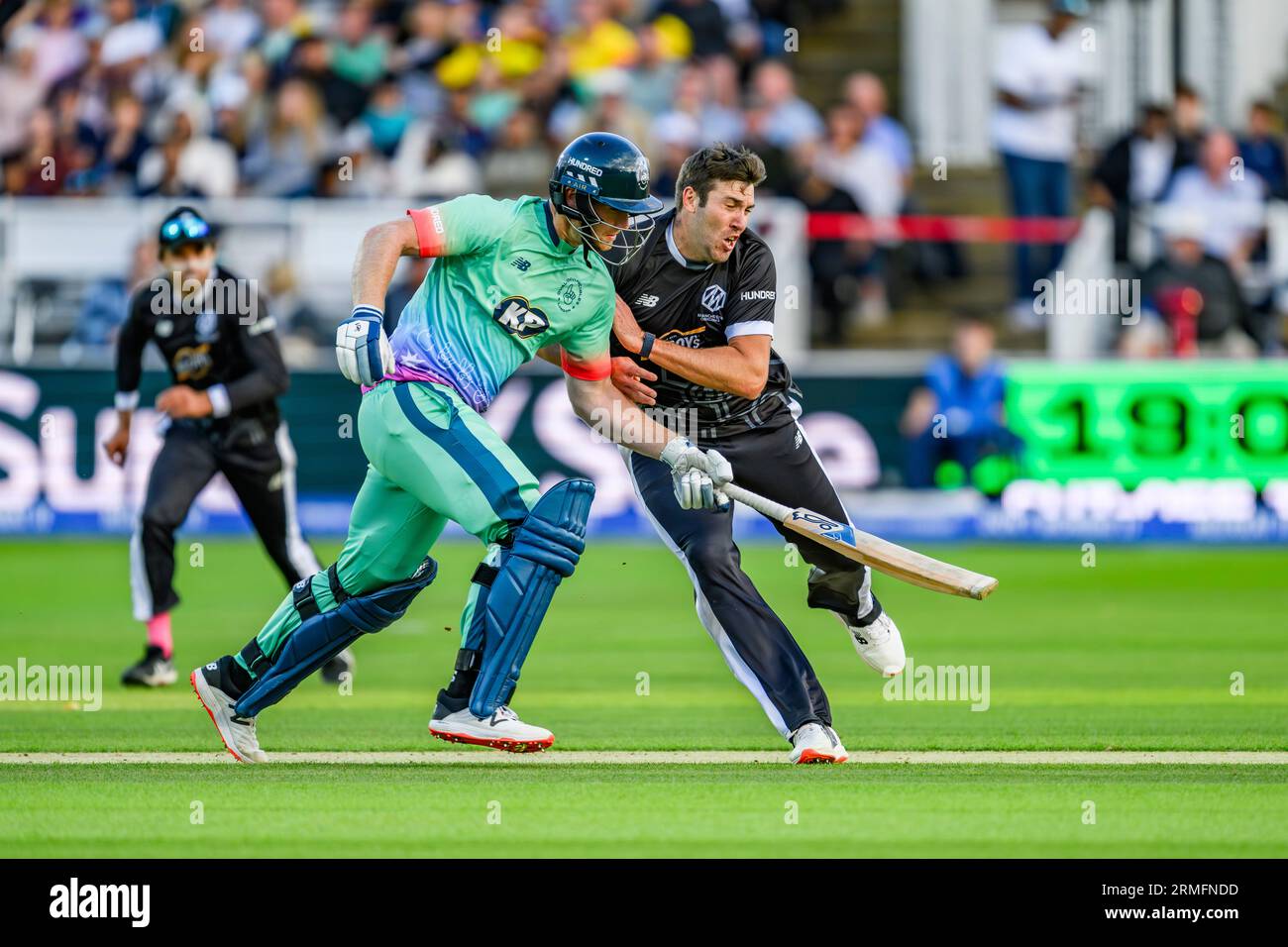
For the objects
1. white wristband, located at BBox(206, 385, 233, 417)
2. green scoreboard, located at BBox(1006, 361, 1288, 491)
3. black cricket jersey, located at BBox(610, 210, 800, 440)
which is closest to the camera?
black cricket jersey, located at BBox(610, 210, 800, 440)

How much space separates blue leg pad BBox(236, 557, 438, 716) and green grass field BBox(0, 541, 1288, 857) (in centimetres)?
35

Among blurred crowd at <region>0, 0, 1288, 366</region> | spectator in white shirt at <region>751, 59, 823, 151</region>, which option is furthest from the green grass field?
spectator in white shirt at <region>751, 59, 823, 151</region>

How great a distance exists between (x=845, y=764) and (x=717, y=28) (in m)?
14.9

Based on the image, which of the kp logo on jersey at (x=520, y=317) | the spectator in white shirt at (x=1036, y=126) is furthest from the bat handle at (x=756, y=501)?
the spectator in white shirt at (x=1036, y=126)

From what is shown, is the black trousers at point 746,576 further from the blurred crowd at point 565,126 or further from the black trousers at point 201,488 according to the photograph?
the blurred crowd at point 565,126

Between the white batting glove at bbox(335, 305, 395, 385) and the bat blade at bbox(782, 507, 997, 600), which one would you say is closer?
the white batting glove at bbox(335, 305, 395, 385)

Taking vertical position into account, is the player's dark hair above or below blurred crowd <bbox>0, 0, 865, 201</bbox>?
below

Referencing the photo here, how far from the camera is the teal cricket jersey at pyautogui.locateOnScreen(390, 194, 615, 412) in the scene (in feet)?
26.6

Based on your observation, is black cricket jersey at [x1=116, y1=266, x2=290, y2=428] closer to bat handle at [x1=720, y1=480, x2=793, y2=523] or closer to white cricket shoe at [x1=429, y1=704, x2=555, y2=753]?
white cricket shoe at [x1=429, y1=704, x2=555, y2=753]

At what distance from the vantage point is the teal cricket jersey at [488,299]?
8102 millimetres

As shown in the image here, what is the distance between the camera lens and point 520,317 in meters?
8.16

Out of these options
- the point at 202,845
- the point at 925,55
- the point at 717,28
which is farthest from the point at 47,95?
the point at 202,845

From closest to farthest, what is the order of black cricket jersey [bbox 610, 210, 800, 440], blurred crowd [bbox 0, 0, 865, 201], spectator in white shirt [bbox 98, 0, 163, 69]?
black cricket jersey [bbox 610, 210, 800, 440] < blurred crowd [bbox 0, 0, 865, 201] < spectator in white shirt [bbox 98, 0, 163, 69]

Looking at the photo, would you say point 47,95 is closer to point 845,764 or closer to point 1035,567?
point 1035,567
